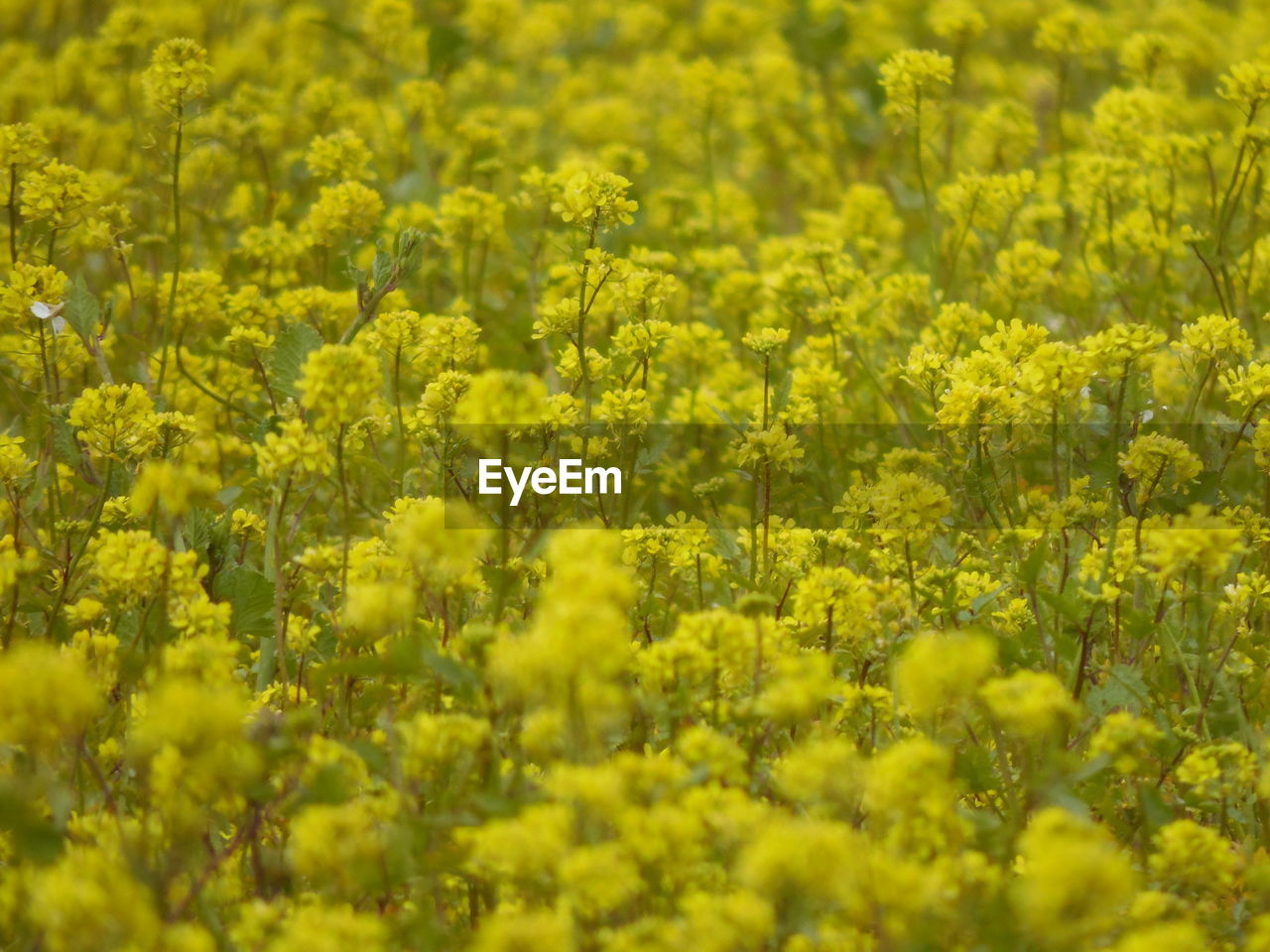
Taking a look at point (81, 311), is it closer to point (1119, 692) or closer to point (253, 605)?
point (253, 605)

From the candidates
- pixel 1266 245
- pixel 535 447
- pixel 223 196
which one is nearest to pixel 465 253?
pixel 535 447

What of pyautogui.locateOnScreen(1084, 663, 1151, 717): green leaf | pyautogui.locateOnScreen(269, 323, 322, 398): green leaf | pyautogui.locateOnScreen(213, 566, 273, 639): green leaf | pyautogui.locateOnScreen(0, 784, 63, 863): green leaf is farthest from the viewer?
pyautogui.locateOnScreen(269, 323, 322, 398): green leaf

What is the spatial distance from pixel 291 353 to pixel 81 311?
615 mm

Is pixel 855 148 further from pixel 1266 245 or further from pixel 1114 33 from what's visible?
pixel 1266 245

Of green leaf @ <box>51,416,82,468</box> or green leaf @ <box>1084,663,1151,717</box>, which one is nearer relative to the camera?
green leaf @ <box>1084,663,1151,717</box>

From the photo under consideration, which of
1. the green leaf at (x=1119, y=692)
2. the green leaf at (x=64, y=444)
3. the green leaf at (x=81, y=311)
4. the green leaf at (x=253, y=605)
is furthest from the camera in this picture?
the green leaf at (x=81, y=311)

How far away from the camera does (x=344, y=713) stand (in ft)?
8.49

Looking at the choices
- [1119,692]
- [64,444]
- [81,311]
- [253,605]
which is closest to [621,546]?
[253,605]

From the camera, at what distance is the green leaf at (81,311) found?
3365 millimetres

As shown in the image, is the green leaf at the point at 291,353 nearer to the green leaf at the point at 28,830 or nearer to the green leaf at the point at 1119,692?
the green leaf at the point at 28,830

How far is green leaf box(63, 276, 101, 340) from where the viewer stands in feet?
11.0

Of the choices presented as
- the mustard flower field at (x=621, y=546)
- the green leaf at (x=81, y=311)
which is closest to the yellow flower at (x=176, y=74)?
the mustard flower field at (x=621, y=546)

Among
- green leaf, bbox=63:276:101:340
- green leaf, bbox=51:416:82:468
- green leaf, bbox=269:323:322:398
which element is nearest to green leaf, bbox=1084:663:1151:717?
green leaf, bbox=269:323:322:398

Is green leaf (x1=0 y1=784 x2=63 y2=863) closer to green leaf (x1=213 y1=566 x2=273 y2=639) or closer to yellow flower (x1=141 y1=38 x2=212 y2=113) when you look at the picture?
green leaf (x1=213 y1=566 x2=273 y2=639)
